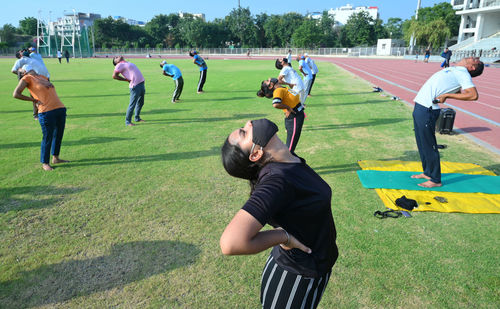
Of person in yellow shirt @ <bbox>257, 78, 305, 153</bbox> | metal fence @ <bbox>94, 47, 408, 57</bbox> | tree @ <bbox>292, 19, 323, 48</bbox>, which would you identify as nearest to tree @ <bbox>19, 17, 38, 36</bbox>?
metal fence @ <bbox>94, 47, 408, 57</bbox>

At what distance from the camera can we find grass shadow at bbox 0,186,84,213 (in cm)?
483

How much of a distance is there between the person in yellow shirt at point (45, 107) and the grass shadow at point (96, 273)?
3.65m

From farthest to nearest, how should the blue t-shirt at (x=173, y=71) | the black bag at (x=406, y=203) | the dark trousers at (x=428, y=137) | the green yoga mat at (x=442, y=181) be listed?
1. the blue t-shirt at (x=173, y=71)
2. the green yoga mat at (x=442, y=181)
3. the dark trousers at (x=428, y=137)
4. the black bag at (x=406, y=203)

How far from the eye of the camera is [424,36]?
62062 millimetres

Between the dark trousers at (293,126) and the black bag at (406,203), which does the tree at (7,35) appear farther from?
the black bag at (406,203)

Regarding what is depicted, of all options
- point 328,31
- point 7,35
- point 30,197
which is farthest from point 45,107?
point 7,35

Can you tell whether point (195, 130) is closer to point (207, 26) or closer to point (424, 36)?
point (424, 36)

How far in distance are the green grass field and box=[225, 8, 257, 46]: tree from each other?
94.6 m

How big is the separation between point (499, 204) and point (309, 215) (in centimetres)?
499

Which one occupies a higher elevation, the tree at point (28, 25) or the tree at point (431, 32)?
the tree at point (28, 25)

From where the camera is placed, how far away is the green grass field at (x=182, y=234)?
3.10m

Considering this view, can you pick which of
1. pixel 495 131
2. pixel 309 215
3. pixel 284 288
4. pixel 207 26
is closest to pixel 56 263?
pixel 284 288

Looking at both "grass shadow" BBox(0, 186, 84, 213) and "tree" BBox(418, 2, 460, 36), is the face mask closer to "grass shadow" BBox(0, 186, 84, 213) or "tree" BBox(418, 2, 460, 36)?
"grass shadow" BBox(0, 186, 84, 213)

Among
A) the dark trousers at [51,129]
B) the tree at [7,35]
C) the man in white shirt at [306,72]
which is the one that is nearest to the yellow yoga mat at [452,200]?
the dark trousers at [51,129]
